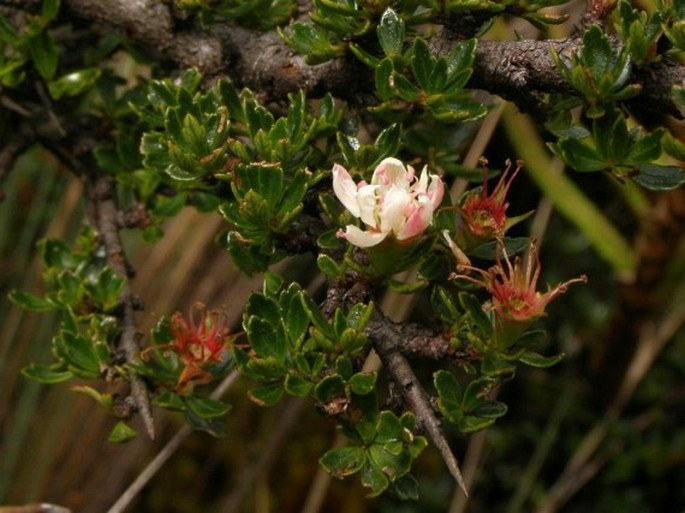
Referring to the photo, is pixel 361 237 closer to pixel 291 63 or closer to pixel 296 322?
pixel 296 322

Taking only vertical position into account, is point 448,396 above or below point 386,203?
below

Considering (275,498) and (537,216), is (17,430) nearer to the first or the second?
(275,498)

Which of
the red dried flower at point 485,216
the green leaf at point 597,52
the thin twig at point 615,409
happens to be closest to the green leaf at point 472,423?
the red dried flower at point 485,216

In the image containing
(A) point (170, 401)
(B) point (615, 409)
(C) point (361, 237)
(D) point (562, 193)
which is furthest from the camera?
(B) point (615, 409)

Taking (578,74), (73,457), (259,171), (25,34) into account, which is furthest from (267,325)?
(73,457)

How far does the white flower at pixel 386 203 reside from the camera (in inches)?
20.5

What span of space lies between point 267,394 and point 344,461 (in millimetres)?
60

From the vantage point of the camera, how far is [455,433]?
154cm

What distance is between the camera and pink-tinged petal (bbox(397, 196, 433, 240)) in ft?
1.71

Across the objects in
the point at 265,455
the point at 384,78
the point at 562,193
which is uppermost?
the point at 384,78

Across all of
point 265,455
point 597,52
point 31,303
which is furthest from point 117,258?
point 265,455

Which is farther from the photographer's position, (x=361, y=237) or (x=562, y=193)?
(x=562, y=193)

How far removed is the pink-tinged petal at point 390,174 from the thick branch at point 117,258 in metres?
0.23

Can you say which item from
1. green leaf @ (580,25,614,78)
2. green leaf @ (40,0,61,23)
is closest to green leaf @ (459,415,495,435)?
green leaf @ (580,25,614,78)
